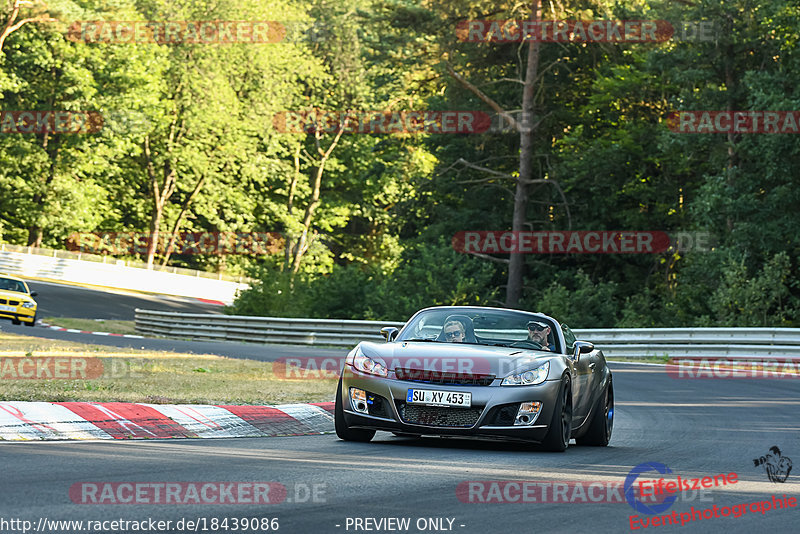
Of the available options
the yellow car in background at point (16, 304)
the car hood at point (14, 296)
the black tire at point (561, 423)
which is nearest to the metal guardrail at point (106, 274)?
the yellow car in background at point (16, 304)

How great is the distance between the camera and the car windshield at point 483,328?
11016mm

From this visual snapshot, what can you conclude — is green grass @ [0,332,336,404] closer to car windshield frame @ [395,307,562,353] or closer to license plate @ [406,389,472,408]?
car windshield frame @ [395,307,562,353]

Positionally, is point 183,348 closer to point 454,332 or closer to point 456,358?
point 454,332

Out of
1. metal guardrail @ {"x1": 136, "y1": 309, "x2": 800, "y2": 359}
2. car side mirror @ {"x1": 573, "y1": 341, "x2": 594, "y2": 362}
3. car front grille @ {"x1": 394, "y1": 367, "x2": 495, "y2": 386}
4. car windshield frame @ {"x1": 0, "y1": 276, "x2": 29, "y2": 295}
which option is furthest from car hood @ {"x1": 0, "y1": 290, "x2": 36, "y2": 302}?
car front grille @ {"x1": 394, "y1": 367, "x2": 495, "y2": 386}

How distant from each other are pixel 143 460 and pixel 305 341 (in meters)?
25.2

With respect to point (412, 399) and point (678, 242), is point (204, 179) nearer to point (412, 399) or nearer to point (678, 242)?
point (678, 242)

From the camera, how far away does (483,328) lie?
11070mm

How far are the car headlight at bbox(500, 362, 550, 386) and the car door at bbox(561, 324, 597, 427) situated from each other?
0.63 metres

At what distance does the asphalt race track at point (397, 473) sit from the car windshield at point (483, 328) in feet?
3.15

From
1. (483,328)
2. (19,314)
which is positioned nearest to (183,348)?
(19,314)

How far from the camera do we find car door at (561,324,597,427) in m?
10.8

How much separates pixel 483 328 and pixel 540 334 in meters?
0.58

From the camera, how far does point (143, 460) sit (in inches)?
329

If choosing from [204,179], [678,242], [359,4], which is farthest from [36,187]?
[678,242]
